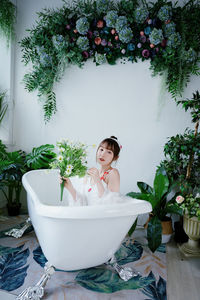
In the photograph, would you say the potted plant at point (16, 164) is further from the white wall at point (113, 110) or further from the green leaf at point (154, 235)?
the green leaf at point (154, 235)

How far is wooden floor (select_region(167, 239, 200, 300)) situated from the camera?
1757 mm

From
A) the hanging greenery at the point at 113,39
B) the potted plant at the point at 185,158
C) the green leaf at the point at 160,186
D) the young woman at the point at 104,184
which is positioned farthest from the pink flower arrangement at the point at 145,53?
the green leaf at the point at 160,186

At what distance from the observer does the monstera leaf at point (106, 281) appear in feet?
5.75

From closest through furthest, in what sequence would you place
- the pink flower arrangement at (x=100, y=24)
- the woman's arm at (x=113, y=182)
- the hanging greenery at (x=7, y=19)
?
the woman's arm at (x=113, y=182) → the pink flower arrangement at (x=100, y=24) → the hanging greenery at (x=7, y=19)

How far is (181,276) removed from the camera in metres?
1.98

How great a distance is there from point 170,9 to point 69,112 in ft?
5.30

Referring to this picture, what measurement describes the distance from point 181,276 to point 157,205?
68 cm

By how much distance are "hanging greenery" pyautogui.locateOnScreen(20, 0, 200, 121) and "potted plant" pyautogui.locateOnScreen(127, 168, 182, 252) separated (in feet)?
3.29

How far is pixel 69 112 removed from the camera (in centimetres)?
310

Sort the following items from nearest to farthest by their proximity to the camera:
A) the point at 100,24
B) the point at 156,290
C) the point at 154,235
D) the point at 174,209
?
the point at 156,290
the point at 154,235
the point at 174,209
the point at 100,24

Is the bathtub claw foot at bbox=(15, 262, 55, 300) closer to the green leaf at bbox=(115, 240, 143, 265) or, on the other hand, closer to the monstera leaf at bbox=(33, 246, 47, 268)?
the monstera leaf at bbox=(33, 246, 47, 268)

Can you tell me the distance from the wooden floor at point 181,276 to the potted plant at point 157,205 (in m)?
0.23

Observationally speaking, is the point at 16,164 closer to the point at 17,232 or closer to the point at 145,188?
the point at 17,232

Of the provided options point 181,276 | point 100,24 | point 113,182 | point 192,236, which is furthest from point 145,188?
point 100,24
